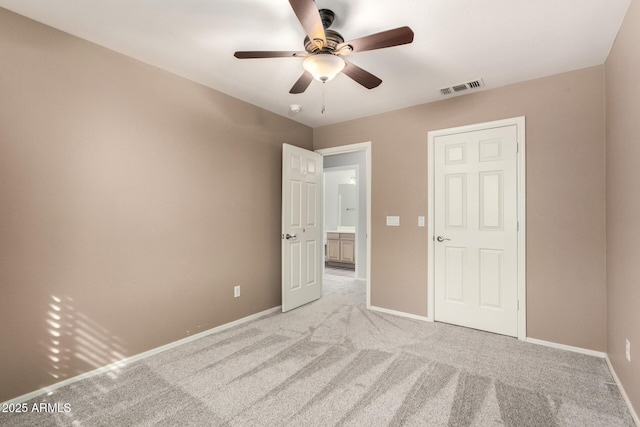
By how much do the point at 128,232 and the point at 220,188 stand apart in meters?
0.96

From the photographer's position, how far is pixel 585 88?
262cm

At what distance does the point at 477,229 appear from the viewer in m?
3.15

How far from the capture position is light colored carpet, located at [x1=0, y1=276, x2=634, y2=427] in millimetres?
1806

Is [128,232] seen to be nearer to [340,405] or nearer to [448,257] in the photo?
[340,405]

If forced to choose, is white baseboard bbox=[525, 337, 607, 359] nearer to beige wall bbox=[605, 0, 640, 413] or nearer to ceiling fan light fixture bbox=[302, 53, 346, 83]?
beige wall bbox=[605, 0, 640, 413]

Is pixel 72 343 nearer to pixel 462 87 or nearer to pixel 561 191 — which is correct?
pixel 462 87

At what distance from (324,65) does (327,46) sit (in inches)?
4.3

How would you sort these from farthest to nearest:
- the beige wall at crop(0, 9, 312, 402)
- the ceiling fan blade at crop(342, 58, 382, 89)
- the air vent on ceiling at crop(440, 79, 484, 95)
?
the air vent on ceiling at crop(440, 79, 484, 95), the ceiling fan blade at crop(342, 58, 382, 89), the beige wall at crop(0, 9, 312, 402)

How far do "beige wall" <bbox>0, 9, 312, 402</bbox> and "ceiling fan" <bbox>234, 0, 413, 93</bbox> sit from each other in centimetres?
124

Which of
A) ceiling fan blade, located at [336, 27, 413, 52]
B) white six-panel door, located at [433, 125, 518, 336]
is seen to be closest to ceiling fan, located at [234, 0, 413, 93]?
ceiling fan blade, located at [336, 27, 413, 52]

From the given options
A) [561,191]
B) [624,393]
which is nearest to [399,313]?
[624,393]

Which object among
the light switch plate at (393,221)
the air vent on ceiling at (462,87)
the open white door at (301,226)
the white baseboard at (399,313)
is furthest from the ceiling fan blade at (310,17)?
the white baseboard at (399,313)

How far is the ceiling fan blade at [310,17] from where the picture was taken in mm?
1449

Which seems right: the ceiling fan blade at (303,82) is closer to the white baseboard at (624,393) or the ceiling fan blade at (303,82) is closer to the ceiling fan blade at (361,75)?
the ceiling fan blade at (361,75)
